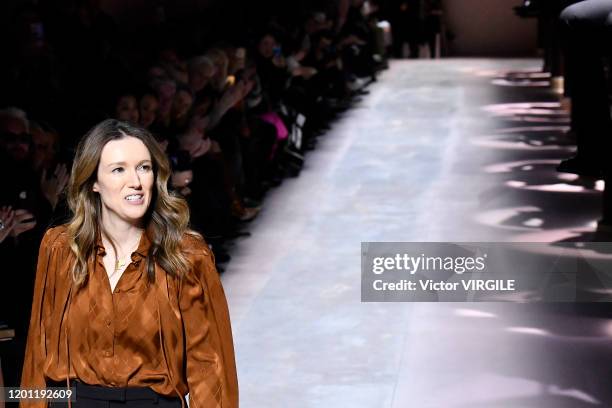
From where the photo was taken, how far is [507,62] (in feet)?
59.8

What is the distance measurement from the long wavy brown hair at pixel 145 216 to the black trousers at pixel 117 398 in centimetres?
23

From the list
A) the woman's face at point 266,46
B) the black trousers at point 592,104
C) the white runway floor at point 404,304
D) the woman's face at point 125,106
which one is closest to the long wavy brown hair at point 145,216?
the white runway floor at point 404,304

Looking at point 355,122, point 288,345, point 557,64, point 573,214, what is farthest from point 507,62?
point 288,345

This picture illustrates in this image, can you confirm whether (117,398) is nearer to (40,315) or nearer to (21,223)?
(40,315)

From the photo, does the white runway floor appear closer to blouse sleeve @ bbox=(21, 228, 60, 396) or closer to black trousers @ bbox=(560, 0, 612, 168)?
black trousers @ bbox=(560, 0, 612, 168)

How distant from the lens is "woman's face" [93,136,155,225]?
2535 mm

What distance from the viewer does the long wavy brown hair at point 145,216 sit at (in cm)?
256

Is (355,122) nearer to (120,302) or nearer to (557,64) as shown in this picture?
(557,64)

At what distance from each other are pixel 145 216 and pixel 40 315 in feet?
1.05

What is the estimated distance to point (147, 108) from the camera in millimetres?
6121

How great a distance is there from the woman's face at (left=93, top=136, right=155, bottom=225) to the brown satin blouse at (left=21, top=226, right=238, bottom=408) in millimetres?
93

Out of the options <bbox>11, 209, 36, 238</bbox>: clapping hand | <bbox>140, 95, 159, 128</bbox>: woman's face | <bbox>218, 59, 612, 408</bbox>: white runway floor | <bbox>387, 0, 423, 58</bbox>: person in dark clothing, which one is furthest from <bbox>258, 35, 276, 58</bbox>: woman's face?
<bbox>387, 0, 423, 58</bbox>: person in dark clothing

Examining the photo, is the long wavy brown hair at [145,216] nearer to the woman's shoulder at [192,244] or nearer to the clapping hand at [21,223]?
the woman's shoulder at [192,244]

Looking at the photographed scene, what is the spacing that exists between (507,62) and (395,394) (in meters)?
13.9
